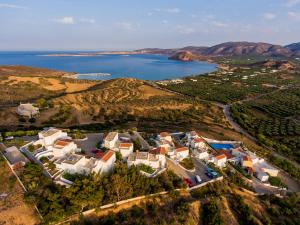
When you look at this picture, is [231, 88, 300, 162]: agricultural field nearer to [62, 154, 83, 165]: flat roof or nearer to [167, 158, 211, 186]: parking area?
[167, 158, 211, 186]: parking area

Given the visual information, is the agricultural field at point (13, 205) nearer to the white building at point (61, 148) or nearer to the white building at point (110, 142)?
the white building at point (61, 148)

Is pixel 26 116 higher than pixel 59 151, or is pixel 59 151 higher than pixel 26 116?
pixel 59 151

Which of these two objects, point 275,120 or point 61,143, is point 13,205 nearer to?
point 61,143

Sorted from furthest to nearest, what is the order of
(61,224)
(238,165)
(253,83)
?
(253,83)
(238,165)
(61,224)

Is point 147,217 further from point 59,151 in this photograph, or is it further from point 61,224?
point 59,151

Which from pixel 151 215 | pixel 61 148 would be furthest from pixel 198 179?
pixel 61 148

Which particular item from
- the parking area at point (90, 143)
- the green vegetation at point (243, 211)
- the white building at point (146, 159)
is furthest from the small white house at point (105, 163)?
the green vegetation at point (243, 211)

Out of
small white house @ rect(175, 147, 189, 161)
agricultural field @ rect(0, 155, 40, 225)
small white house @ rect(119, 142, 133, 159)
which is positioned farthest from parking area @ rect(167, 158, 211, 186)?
agricultural field @ rect(0, 155, 40, 225)

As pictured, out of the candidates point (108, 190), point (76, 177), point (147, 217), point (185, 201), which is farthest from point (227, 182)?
point (76, 177)
